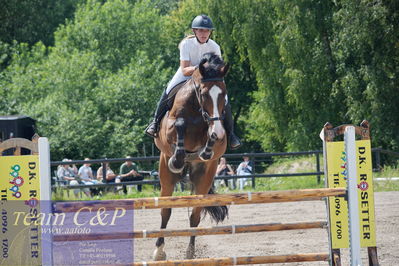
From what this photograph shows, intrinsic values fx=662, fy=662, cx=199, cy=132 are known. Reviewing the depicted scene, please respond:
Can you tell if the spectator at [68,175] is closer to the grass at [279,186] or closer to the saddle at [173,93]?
the grass at [279,186]

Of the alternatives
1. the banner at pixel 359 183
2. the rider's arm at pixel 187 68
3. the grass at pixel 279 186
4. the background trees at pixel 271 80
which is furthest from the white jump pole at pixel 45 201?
the background trees at pixel 271 80

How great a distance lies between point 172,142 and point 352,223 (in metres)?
2.12

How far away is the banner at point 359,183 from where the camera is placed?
18.8 ft

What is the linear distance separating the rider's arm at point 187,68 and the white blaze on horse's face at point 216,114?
0.64 metres

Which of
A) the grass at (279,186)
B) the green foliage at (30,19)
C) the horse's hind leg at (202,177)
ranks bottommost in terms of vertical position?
the grass at (279,186)

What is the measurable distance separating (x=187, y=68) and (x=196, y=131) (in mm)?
709

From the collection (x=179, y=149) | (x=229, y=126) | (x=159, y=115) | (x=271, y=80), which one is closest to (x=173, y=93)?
(x=159, y=115)

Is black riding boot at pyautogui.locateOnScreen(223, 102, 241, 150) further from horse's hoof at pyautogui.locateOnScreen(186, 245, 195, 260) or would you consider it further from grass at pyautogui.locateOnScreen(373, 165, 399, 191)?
grass at pyautogui.locateOnScreen(373, 165, 399, 191)

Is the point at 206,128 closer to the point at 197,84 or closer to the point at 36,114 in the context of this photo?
the point at 197,84

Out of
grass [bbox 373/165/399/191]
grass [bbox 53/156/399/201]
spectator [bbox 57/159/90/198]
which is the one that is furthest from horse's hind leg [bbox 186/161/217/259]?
grass [bbox 373/165/399/191]

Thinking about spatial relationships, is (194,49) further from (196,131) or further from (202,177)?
(202,177)

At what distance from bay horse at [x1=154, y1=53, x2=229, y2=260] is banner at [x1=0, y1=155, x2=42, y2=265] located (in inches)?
55.4

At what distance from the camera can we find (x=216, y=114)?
5801 millimetres

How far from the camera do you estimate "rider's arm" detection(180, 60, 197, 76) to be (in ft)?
21.5
